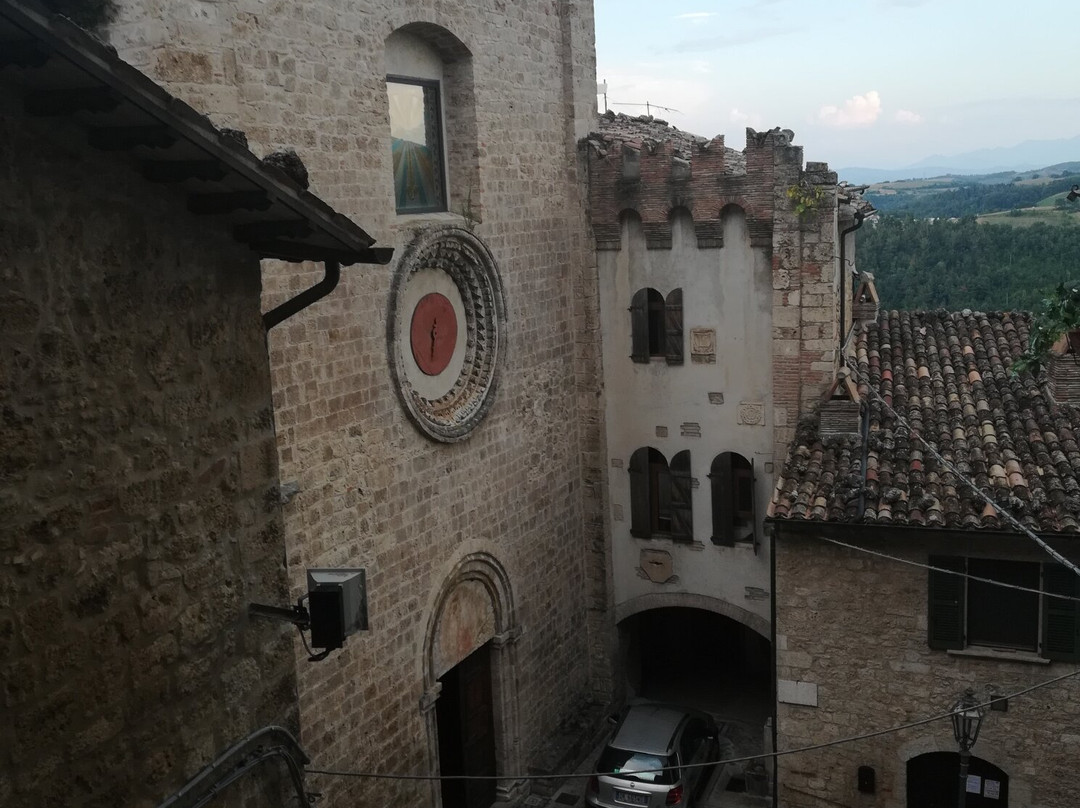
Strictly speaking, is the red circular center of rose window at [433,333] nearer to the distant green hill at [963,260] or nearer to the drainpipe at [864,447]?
the drainpipe at [864,447]

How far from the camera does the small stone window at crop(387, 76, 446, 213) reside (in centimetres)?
1183

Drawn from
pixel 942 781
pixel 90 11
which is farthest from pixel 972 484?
pixel 90 11

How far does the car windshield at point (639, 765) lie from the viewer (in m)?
13.3

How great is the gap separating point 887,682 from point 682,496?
4202 mm

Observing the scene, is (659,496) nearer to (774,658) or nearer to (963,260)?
(774,658)

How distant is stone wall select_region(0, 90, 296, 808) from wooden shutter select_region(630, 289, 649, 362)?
10.1 metres

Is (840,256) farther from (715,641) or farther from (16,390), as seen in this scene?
(16,390)

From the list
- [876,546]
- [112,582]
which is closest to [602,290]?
[876,546]

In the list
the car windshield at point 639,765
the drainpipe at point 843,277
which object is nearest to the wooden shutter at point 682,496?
the drainpipe at point 843,277

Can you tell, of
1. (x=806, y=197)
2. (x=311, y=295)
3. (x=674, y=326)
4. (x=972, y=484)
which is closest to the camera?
(x=311, y=295)

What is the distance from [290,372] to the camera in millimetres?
9766

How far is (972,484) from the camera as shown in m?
11.5

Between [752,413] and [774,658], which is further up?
[752,413]

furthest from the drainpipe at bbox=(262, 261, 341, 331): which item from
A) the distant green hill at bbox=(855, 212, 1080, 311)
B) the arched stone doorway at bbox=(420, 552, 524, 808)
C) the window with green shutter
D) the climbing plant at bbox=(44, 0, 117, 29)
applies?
the distant green hill at bbox=(855, 212, 1080, 311)
